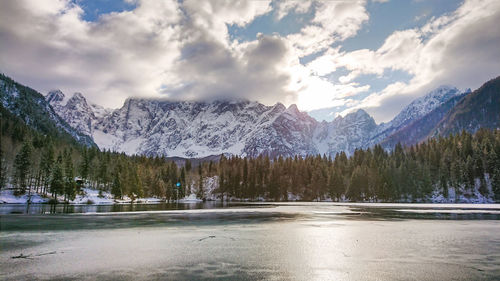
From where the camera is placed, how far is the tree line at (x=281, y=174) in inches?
4117

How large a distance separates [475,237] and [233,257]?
766 inches

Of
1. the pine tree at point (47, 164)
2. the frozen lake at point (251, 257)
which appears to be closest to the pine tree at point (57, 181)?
the pine tree at point (47, 164)

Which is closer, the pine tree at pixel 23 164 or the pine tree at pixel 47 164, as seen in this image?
the pine tree at pixel 23 164

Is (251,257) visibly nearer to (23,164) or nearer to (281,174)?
(23,164)

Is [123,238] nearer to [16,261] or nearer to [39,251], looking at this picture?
[39,251]

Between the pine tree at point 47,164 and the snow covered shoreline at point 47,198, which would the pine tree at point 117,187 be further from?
the pine tree at point 47,164

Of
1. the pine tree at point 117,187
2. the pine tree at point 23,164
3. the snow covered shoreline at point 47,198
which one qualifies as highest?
the pine tree at point 23,164

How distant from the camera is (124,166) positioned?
132m

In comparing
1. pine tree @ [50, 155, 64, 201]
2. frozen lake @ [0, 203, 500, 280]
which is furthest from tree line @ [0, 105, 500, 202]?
frozen lake @ [0, 203, 500, 280]

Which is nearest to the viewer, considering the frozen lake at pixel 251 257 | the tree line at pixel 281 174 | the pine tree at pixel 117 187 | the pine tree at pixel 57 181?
the frozen lake at pixel 251 257

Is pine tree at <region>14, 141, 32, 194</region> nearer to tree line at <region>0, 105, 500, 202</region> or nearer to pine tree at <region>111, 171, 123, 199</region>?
tree line at <region>0, 105, 500, 202</region>

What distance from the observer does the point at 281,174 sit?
17675 centimetres

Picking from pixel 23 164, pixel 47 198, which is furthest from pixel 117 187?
pixel 23 164

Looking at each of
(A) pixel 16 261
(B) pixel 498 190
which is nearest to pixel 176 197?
(B) pixel 498 190
